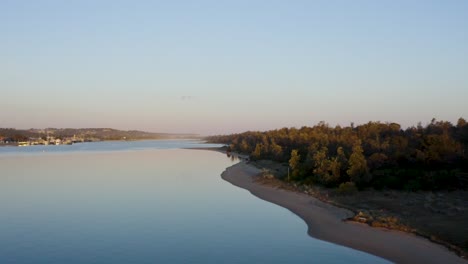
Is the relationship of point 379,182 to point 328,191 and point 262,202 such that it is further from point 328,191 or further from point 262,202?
point 262,202

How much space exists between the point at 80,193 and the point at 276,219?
1588 cm

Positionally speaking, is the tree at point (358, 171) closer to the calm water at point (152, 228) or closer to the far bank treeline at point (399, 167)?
the far bank treeline at point (399, 167)

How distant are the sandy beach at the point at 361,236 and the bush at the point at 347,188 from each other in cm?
186

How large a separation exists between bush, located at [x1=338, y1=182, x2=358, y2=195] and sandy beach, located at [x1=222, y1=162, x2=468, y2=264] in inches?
73.1

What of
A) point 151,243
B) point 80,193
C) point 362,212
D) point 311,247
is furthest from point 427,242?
point 80,193

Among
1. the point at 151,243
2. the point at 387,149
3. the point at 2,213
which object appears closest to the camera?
the point at 151,243

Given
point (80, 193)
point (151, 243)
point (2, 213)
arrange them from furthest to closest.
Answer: point (80, 193), point (2, 213), point (151, 243)

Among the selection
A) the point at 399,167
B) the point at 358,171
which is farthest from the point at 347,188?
the point at 399,167

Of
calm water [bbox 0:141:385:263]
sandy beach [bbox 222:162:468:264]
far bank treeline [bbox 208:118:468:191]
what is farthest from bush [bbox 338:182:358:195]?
calm water [bbox 0:141:385:263]

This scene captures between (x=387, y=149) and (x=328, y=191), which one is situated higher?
(x=387, y=149)

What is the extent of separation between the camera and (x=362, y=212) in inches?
857

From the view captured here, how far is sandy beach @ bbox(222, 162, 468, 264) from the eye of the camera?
14.9 metres

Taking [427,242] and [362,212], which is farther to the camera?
[362,212]

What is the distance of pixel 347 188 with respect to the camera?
27797 millimetres
